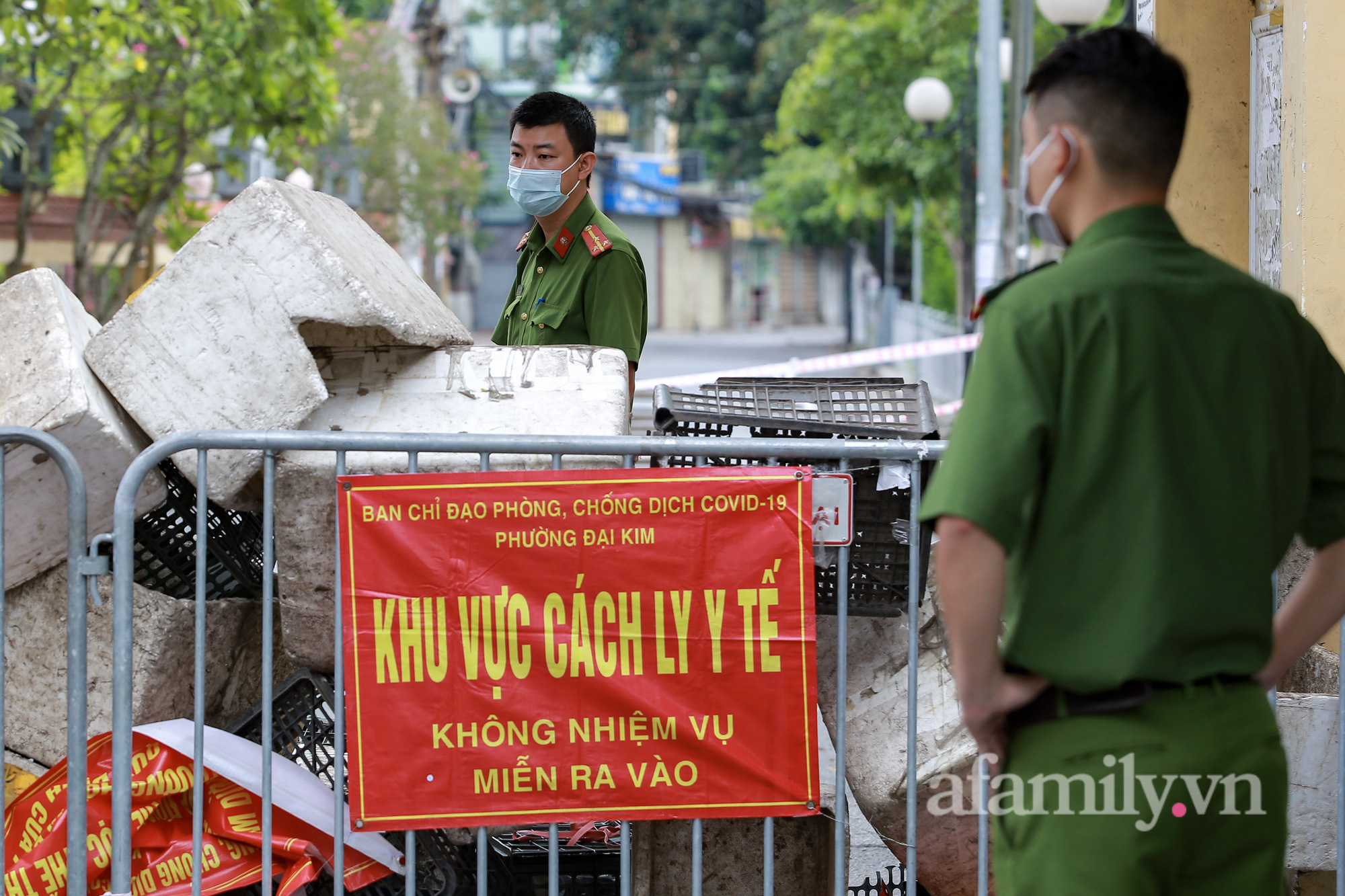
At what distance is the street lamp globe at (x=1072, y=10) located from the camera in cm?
1063

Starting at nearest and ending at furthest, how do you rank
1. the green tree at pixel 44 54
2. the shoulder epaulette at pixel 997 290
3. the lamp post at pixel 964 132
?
the shoulder epaulette at pixel 997 290
the green tree at pixel 44 54
the lamp post at pixel 964 132

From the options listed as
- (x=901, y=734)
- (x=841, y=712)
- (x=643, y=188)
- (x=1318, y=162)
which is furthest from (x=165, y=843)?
(x=643, y=188)

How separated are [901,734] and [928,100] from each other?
1543cm

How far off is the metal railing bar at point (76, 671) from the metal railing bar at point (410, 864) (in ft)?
2.28

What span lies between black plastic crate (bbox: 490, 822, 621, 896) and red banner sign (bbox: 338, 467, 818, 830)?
0.54 m

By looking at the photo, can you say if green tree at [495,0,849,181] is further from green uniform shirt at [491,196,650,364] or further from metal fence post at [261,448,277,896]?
metal fence post at [261,448,277,896]

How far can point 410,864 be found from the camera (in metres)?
3.06

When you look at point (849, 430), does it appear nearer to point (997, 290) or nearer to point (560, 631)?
point (560, 631)

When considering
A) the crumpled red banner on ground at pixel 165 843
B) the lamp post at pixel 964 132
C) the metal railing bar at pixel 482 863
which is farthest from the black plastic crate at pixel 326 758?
the lamp post at pixel 964 132

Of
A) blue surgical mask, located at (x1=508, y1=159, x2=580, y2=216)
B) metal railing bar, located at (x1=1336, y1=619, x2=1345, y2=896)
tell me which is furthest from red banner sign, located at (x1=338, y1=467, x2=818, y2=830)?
blue surgical mask, located at (x1=508, y1=159, x2=580, y2=216)

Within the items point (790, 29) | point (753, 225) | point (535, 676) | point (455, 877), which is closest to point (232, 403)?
point (535, 676)

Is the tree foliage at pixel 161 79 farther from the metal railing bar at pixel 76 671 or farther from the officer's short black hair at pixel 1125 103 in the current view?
the officer's short black hair at pixel 1125 103

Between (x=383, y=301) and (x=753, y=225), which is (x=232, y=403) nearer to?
(x=383, y=301)

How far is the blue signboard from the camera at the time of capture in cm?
4928
